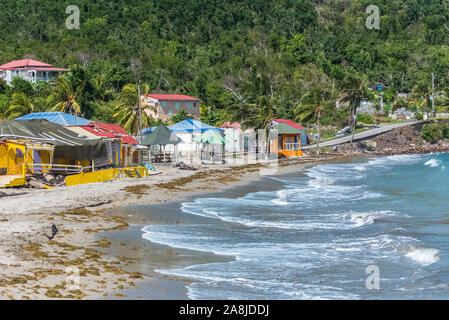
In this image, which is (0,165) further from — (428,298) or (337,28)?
(337,28)

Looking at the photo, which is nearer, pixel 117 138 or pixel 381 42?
pixel 117 138

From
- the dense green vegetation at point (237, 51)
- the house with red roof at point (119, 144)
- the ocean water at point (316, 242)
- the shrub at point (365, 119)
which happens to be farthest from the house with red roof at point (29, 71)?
the ocean water at point (316, 242)

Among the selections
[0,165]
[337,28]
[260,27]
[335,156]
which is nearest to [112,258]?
[0,165]

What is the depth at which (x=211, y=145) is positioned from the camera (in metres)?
53.9

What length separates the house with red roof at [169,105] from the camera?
2906 inches

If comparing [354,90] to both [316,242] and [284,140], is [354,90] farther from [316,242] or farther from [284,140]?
[316,242]

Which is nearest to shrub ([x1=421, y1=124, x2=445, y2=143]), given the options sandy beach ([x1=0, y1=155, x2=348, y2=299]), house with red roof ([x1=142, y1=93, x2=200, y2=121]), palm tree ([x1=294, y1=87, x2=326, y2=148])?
palm tree ([x1=294, y1=87, x2=326, y2=148])

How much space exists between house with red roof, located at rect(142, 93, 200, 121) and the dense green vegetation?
305cm

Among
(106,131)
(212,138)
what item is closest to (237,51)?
(212,138)

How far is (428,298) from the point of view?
11.3m

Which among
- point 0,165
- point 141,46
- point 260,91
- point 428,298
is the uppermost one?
point 141,46

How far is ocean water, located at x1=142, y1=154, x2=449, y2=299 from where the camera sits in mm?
12023

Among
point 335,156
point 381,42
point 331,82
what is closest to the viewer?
point 335,156
